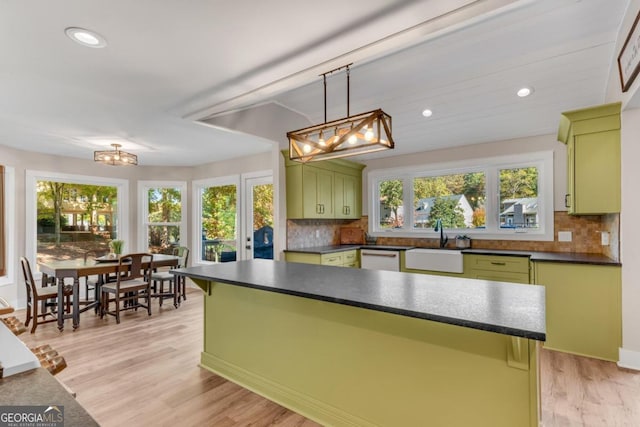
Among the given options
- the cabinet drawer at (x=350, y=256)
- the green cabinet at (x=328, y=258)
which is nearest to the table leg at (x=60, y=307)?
the green cabinet at (x=328, y=258)

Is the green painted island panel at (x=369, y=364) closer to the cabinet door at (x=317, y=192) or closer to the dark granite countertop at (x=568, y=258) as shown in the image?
the cabinet door at (x=317, y=192)

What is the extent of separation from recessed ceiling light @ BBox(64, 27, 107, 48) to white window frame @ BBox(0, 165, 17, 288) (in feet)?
13.2

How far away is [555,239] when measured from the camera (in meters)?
3.79

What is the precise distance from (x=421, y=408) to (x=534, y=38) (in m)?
2.73

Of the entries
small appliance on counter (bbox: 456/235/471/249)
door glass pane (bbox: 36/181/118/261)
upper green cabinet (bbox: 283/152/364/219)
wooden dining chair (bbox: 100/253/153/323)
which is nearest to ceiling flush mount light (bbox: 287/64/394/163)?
upper green cabinet (bbox: 283/152/364/219)

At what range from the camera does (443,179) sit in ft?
15.4

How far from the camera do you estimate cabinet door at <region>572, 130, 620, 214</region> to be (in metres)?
2.78

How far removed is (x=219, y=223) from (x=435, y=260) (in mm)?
3850

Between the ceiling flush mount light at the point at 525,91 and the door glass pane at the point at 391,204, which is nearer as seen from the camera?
the ceiling flush mount light at the point at 525,91

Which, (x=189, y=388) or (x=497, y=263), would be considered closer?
(x=189, y=388)

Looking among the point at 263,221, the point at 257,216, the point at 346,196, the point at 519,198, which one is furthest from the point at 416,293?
the point at 257,216

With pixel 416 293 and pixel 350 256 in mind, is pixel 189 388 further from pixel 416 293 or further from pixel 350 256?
pixel 350 256

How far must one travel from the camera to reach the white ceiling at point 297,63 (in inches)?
68.9

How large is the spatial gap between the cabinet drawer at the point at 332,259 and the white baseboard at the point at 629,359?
293cm
